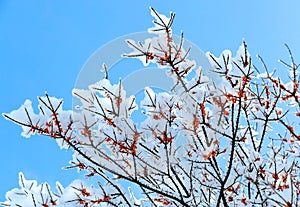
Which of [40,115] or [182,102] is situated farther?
[182,102]

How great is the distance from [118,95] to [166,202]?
110 centimetres

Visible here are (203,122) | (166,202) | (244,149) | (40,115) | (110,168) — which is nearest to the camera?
(40,115)

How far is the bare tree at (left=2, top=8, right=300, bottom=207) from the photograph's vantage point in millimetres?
2453

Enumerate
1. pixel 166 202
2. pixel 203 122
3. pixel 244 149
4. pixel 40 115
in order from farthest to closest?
1. pixel 244 149
2. pixel 166 202
3. pixel 203 122
4. pixel 40 115

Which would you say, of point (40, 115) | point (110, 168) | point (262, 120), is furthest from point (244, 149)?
point (40, 115)

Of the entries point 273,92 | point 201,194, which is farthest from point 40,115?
point 273,92

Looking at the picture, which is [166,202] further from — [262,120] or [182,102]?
[262,120]

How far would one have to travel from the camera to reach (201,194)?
3.23m

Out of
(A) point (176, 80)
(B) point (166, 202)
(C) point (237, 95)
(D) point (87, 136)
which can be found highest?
(A) point (176, 80)

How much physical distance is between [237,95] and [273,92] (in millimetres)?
546

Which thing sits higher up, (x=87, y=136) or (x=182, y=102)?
(x=182, y=102)

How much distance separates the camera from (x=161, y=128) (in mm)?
2502

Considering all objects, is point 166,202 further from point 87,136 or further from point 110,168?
point 87,136

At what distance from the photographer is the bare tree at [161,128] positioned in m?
2.45
